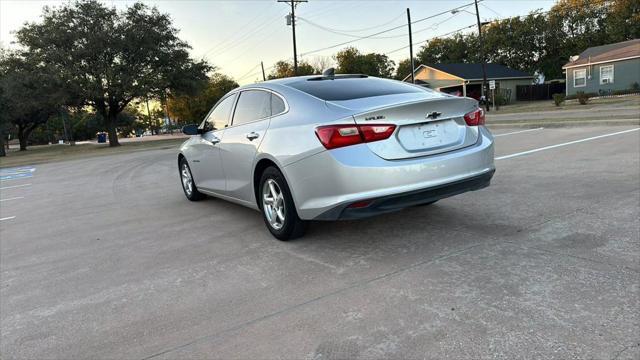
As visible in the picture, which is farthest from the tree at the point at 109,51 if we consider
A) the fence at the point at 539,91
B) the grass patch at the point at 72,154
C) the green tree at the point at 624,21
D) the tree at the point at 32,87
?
the green tree at the point at 624,21

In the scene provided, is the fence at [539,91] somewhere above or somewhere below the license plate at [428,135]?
above

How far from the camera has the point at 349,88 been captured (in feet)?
15.4

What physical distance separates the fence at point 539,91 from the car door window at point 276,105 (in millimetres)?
51152

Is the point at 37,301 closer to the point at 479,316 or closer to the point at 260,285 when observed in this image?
the point at 260,285

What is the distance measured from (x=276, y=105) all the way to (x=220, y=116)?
153 centimetres

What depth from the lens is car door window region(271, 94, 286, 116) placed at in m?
4.67

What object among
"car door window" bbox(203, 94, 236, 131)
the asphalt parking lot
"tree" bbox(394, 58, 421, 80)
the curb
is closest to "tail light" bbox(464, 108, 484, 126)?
the asphalt parking lot

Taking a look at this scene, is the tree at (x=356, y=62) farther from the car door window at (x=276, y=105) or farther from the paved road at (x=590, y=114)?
the car door window at (x=276, y=105)

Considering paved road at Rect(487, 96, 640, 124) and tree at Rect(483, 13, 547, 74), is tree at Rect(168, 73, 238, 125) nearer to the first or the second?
tree at Rect(483, 13, 547, 74)

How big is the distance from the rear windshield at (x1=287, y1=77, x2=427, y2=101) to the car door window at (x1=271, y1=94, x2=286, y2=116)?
0.21 metres

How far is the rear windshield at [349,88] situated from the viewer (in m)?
4.42

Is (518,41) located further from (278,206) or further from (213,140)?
(278,206)

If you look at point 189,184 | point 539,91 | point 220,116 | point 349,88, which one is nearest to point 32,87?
point 189,184

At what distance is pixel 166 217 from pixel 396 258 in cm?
374
